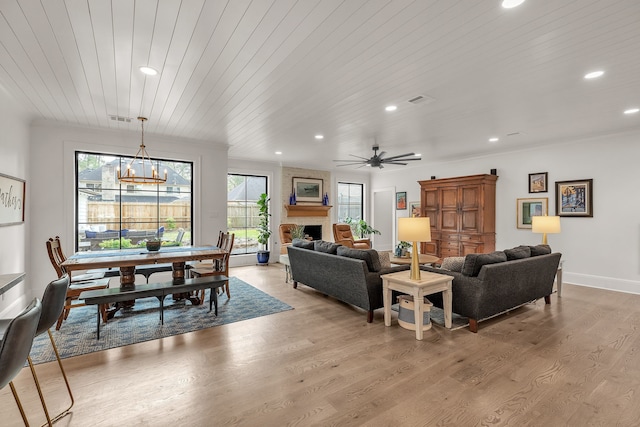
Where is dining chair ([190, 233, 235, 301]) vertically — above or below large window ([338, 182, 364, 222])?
below

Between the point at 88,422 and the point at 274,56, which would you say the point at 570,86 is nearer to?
the point at 274,56

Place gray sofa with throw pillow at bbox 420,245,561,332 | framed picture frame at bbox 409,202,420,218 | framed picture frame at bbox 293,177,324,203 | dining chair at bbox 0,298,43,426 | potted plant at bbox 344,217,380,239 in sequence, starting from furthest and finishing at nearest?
potted plant at bbox 344,217,380,239 < framed picture frame at bbox 293,177,324,203 < framed picture frame at bbox 409,202,420,218 < gray sofa with throw pillow at bbox 420,245,561,332 < dining chair at bbox 0,298,43,426

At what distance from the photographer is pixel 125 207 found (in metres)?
5.61

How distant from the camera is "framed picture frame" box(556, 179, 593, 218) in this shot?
17.8 feet

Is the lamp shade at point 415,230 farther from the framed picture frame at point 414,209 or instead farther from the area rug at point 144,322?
the framed picture frame at point 414,209

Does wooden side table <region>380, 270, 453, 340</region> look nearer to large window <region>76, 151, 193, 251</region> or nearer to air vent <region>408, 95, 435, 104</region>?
air vent <region>408, 95, 435, 104</region>

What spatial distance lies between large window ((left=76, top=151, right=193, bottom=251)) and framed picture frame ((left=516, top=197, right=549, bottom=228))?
6751 millimetres

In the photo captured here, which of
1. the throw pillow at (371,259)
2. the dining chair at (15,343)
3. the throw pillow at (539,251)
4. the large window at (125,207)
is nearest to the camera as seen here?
the dining chair at (15,343)

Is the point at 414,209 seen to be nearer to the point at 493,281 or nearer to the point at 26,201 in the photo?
the point at 493,281

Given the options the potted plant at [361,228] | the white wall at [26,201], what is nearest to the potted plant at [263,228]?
the potted plant at [361,228]

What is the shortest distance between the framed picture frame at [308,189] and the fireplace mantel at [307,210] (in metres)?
0.24

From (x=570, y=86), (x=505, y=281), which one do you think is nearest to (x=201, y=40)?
(x=570, y=86)

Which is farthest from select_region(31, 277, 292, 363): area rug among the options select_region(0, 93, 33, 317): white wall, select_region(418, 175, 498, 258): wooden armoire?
select_region(418, 175, 498, 258): wooden armoire

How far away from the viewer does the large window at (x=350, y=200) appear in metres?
9.66
